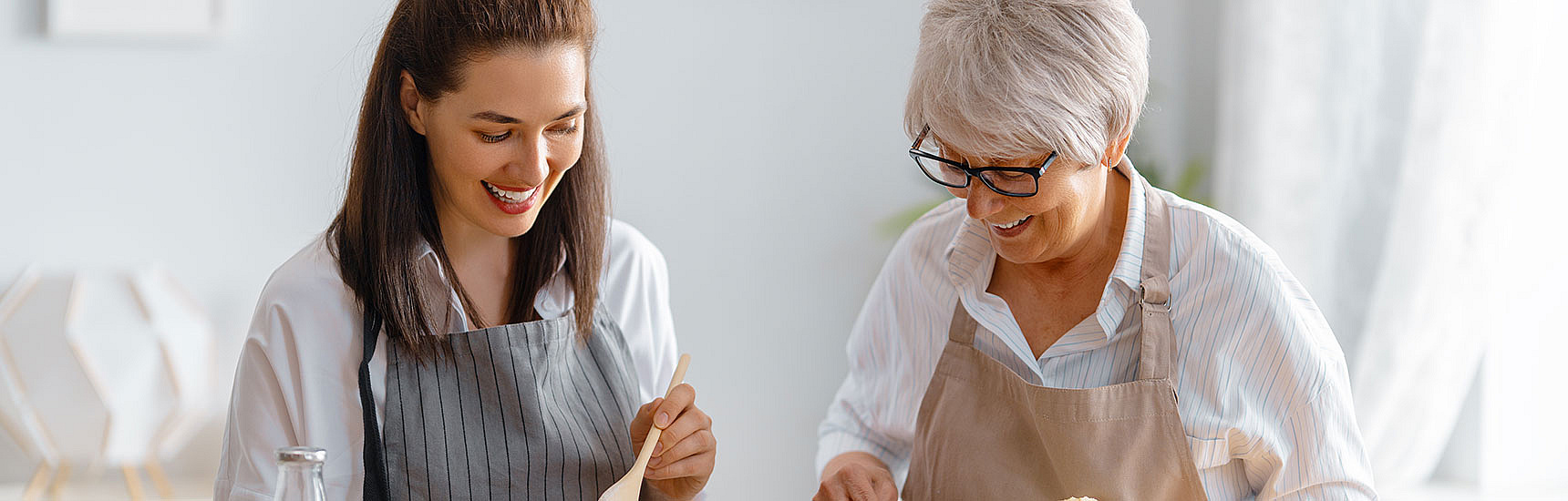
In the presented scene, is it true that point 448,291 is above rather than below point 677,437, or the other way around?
above

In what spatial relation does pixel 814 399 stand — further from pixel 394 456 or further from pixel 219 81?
pixel 394 456

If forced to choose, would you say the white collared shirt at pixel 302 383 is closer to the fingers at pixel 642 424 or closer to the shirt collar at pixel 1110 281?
the fingers at pixel 642 424

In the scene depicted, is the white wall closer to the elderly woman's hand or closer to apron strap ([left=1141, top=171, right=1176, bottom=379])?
the elderly woman's hand

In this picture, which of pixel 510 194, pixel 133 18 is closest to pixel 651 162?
pixel 133 18

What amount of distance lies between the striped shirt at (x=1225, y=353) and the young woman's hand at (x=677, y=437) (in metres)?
0.30

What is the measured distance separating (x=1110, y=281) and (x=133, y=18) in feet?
6.77

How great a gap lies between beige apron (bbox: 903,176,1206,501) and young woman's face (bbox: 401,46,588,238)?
49cm

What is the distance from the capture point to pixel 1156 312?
1.27 metres

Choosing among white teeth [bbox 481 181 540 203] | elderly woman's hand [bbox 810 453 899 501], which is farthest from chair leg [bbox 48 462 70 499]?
elderly woman's hand [bbox 810 453 899 501]

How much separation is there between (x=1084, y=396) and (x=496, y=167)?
0.64m

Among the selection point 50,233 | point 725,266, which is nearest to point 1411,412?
point 725,266

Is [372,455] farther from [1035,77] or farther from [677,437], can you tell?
[1035,77]

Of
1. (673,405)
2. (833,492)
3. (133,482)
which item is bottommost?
(133,482)

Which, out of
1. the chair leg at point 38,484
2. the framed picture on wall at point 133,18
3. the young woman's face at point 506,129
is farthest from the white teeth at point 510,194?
the chair leg at point 38,484
